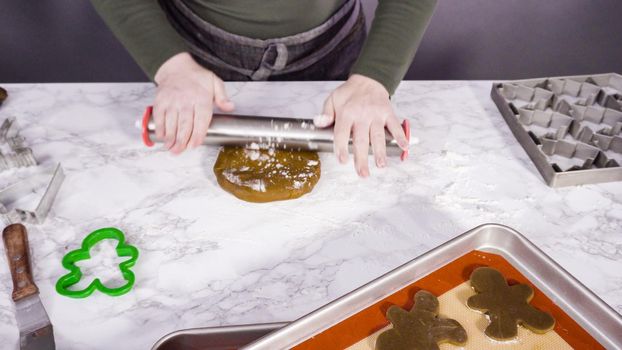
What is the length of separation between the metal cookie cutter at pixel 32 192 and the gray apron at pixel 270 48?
1.50 feet

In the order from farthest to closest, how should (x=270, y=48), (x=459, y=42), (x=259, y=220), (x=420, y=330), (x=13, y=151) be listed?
(x=459, y=42)
(x=270, y=48)
(x=13, y=151)
(x=259, y=220)
(x=420, y=330)

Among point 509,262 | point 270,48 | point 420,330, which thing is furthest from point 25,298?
point 270,48

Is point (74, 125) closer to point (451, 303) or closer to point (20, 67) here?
point (451, 303)

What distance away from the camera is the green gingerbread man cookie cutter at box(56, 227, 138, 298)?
65 cm

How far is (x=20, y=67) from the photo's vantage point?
1.88 m

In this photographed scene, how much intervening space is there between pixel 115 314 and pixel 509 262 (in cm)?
50

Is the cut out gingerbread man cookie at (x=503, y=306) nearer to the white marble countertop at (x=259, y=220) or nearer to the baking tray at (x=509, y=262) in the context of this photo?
the baking tray at (x=509, y=262)

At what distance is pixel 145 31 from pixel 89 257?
0.45 meters

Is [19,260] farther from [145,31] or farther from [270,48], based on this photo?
[270,48]

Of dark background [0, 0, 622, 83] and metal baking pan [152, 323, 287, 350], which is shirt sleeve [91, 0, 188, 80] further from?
dark background [0, 0, 622, 83]

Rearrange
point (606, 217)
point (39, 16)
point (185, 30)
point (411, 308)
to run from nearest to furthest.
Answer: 1. point (411, 308)
2. point (606, 217)
3. point (185, 30)
4. point (39, 16)

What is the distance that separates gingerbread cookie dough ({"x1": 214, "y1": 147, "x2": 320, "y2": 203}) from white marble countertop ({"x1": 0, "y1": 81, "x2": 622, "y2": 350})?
0.02 m

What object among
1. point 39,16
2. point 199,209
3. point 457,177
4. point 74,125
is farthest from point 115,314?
point 39,16

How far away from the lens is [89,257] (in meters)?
0.70
